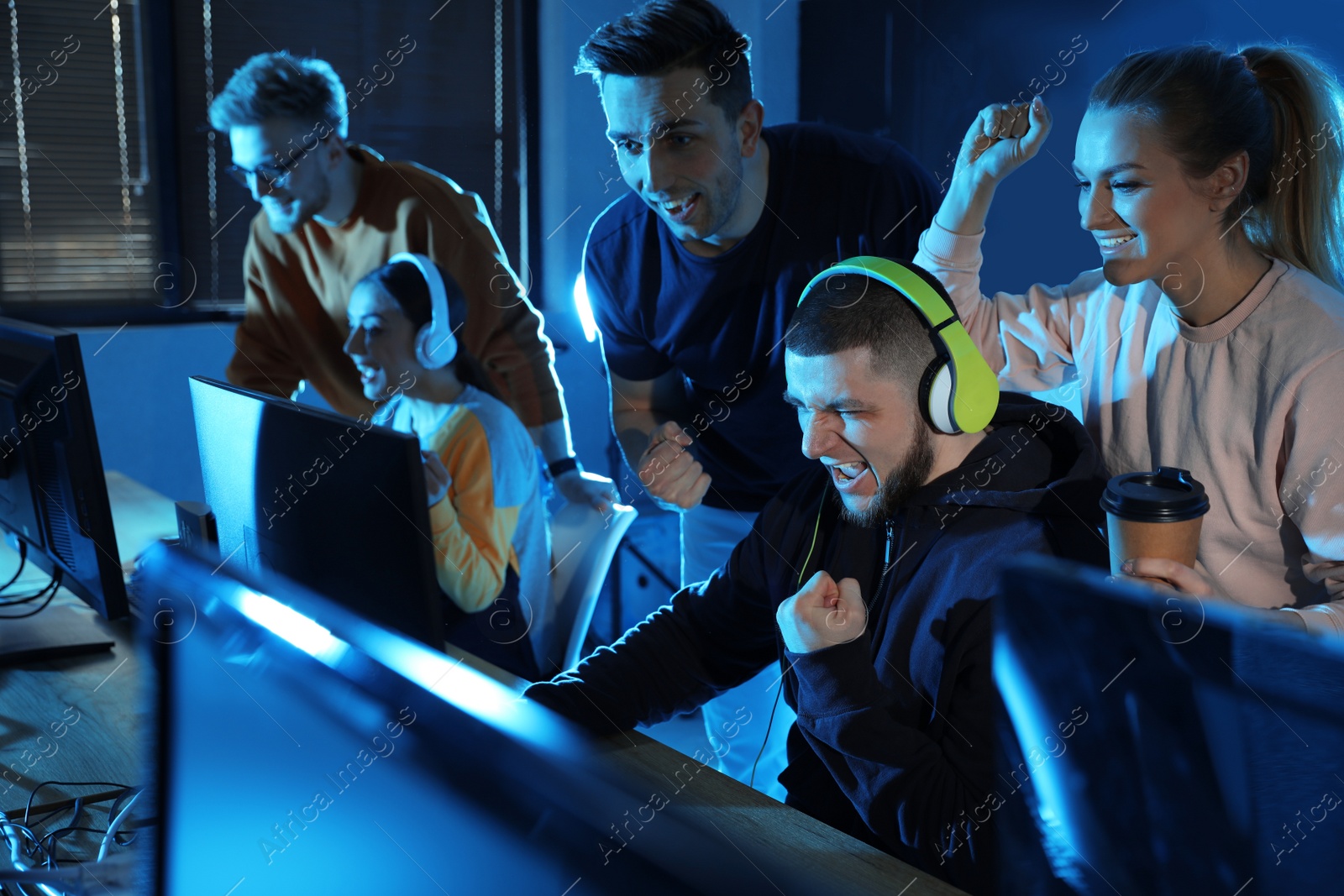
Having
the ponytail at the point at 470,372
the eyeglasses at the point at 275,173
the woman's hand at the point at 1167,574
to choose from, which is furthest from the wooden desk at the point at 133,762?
the eyeglasses at the point at 275,173

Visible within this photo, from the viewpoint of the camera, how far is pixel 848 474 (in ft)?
4.46

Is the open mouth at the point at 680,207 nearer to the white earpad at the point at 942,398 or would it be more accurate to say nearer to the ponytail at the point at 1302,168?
the white earpad at the point at 942,398

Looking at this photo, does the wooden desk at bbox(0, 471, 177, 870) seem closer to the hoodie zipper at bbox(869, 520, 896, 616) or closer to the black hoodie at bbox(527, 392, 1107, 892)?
the black hoodie at bbox(527, 392, 1107, 892)

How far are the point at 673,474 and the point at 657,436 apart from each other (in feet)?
0.26

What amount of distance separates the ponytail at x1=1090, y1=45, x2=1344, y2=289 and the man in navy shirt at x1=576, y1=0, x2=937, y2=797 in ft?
2.30

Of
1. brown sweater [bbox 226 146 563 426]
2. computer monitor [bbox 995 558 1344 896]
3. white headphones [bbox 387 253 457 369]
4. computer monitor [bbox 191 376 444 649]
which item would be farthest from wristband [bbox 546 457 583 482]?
computer monitor [bbox 995 558 1344 896]

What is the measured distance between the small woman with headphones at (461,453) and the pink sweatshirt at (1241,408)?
103cm

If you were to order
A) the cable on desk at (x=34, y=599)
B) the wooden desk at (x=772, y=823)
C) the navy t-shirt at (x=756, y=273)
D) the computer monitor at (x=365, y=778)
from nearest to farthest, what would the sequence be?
the computer monitor at (x=365, y=778) < the wooden desk at (x=772, y=823) < the cable on desk at (x=34, y=599) < the navy t-shirt at (x=756, y=273)

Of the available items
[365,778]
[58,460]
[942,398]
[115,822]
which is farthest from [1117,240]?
[58,460]

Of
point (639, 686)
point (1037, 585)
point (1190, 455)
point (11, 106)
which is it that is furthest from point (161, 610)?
point (11, 106)

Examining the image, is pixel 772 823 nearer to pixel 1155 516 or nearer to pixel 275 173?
pixel 1155 516

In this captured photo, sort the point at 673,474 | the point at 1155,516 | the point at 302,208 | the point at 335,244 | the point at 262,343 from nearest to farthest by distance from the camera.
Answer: the point at 1155,516, the point at 673,474, the point at 302,208, the point at 335,244, the point at 262,343

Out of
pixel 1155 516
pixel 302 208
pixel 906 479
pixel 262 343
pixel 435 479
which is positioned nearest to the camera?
pixel 1155 516

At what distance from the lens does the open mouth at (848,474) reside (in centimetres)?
135
